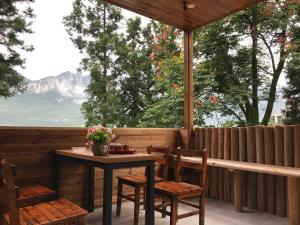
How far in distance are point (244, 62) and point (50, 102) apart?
241 inches

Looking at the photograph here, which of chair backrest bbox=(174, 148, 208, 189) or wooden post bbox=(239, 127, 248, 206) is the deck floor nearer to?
wooden post bbox=(239, 127, 248, 206)

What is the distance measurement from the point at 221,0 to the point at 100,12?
20.5 ft

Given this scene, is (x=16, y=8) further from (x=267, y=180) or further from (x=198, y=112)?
(x=267, y=180)

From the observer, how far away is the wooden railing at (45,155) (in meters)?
3.72

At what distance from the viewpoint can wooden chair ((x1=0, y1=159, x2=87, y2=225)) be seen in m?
2.05

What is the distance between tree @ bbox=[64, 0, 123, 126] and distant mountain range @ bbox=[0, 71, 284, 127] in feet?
1.23

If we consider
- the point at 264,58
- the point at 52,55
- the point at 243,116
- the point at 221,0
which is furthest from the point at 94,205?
the point at 264,58

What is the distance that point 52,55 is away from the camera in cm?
863

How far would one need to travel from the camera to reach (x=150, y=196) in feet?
10.2

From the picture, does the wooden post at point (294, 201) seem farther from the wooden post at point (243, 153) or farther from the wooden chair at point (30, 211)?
the wooden chair at point (30, 211)

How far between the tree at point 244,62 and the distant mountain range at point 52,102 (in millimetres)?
399

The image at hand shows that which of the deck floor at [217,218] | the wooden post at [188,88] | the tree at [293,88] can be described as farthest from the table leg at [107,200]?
the tree at [293,88]

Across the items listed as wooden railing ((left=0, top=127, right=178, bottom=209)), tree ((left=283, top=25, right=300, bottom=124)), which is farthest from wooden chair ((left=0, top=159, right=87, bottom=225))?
tree ((left=283, top=25, right=300, bottom=124))

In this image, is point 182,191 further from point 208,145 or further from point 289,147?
point 208,145
